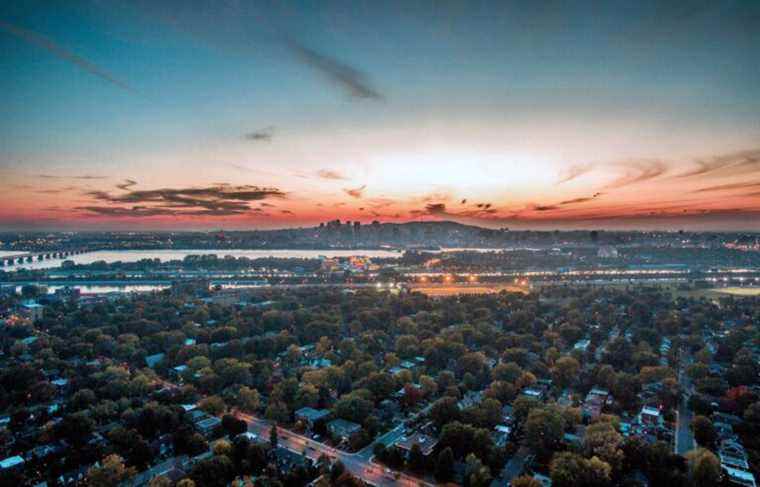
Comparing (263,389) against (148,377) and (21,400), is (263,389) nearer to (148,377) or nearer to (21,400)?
(148,377)

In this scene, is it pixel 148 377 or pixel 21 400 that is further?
Result: pixel 148 377

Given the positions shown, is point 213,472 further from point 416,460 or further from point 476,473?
point 476,473

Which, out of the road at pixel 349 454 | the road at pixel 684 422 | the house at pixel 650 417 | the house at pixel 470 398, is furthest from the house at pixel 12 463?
the house at pixel 650 417

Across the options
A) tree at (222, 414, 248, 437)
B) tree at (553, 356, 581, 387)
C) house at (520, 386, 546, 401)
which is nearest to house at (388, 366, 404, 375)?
house at (520, 386, 546, 401)

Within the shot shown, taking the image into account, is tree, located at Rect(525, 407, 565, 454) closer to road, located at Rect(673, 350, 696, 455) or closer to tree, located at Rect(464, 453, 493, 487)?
tree, located at Rect(464, 453, 493, 487)

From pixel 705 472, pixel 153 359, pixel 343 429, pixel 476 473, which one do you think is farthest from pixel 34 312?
pixel 705 472

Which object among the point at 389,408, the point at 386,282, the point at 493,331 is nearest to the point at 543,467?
the point at 389,408
